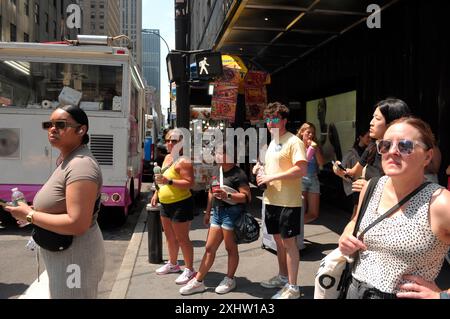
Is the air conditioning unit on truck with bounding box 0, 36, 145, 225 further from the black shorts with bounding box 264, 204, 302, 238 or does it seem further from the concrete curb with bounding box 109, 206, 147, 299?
the black shorts with bounding box 264, 204, 302, 238

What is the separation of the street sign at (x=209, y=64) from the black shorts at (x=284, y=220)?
8.49ft

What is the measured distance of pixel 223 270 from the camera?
18.1 ft

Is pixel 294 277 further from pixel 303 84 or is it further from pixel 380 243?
pixel 303 84

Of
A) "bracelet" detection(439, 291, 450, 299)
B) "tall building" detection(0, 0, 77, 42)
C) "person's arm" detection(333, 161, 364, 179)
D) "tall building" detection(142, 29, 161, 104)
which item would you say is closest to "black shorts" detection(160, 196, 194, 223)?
"person's arm" detection(333, 161, 364, 179)

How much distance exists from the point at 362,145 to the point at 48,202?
134 inches

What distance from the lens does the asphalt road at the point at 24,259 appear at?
5055mm

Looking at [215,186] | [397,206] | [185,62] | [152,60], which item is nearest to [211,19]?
[185,62]

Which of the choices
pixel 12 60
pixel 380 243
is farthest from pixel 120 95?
pixel 380 243

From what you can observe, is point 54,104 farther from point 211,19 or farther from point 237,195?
point 211,19

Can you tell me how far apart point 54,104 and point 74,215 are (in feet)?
19.6

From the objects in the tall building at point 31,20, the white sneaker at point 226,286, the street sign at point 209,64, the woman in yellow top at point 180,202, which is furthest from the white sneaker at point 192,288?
the tall building at point 31,20

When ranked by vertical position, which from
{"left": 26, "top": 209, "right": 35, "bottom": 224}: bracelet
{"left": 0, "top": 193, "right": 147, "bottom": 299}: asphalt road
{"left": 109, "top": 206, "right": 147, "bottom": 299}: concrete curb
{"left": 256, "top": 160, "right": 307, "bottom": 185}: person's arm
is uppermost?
{"left": 256, "top": 160, "right": 307, "bottom": 185}: person's arm

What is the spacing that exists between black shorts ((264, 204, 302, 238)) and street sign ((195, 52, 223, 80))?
2588mm

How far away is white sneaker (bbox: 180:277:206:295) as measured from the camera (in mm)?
4633
